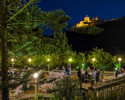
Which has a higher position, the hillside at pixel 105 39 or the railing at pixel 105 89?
the hillside at pixel 105 39

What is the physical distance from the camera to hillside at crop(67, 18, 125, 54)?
43.4 m

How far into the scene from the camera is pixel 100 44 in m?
44.7

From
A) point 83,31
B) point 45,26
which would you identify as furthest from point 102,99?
point 45,26

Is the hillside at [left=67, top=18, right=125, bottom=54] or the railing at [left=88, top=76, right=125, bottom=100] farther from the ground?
the hillside at [left=67, top=18, right=125, bottom=54]

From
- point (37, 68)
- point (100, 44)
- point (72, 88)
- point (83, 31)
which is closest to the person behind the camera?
point (37, 68)

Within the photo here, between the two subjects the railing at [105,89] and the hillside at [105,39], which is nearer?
the railing at [105,89]

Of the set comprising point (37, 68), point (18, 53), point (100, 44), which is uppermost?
point (100, 44)

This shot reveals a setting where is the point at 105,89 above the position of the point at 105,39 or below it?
below

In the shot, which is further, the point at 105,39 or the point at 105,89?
the point at 105,39

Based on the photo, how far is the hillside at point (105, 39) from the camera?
43.4m

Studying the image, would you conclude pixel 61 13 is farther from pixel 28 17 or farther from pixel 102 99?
pixel 102 99

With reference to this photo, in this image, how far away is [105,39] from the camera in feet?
156

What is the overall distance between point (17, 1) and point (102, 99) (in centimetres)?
394

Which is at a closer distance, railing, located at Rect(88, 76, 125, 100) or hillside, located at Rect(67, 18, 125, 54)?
railing, located at Rect(88, 76, 125, 100)
